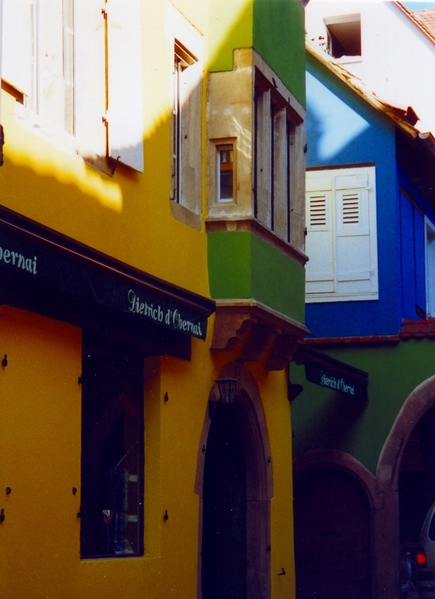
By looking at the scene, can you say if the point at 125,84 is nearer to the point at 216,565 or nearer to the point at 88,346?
the point at 88,346

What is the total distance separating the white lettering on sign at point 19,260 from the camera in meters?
6.66

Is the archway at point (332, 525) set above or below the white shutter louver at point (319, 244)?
below

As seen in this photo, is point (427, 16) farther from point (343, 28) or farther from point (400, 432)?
point (400, 432)

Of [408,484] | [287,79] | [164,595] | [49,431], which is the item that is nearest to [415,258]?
[408,484]

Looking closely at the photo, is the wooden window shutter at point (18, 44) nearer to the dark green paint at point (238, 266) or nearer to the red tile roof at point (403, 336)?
the dark green paint at point (238, 266)

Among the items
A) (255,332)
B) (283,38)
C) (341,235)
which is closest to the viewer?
(255,332)

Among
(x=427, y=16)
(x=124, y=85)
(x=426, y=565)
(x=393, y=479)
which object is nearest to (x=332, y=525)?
(x=393, y=479)

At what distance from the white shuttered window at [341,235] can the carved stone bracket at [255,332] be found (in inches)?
190

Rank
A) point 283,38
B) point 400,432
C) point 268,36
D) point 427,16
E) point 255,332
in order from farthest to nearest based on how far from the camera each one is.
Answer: point 427,16
point 400,432
point 283,38
point 268,36
point 255,332

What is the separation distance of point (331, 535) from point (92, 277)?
1008cm

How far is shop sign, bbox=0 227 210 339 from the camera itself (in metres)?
6.85

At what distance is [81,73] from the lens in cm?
870

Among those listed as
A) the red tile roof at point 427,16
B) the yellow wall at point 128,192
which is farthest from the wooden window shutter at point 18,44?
the red tile roof at point 427,16

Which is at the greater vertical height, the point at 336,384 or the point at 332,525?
the point at 336,384
